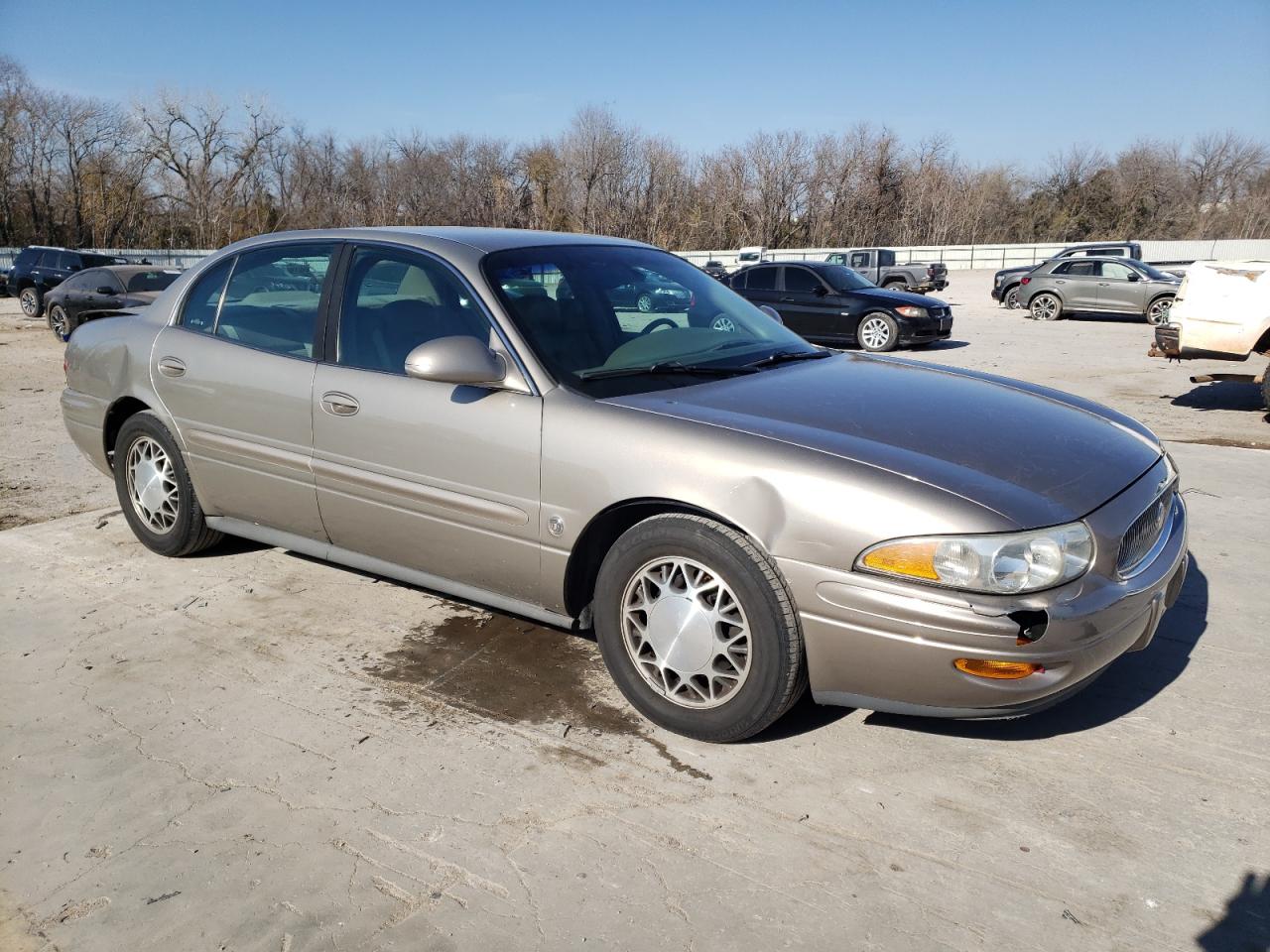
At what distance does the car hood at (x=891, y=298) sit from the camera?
15.8m

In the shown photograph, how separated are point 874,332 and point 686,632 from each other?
45.2ft

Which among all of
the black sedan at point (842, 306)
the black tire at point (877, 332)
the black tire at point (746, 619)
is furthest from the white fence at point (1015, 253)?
the black tire at point (746, 619)

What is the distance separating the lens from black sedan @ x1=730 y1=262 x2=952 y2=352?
51.5 feet

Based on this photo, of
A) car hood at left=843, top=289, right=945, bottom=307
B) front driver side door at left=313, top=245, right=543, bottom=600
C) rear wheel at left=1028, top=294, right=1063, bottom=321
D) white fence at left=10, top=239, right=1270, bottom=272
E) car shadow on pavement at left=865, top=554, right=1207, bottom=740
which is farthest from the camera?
white fence at left=10, top=239, right=1270, bottom=272

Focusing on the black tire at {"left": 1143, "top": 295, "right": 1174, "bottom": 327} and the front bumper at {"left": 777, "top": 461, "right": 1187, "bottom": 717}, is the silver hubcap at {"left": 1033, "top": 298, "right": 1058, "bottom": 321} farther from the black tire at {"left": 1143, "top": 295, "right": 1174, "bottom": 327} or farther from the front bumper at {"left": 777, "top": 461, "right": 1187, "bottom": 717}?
the front bumper at {"left": 777, "top": 461, "right": 1187, "bottom": 717}

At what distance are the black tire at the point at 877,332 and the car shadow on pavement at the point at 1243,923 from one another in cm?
1366

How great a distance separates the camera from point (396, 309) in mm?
3918

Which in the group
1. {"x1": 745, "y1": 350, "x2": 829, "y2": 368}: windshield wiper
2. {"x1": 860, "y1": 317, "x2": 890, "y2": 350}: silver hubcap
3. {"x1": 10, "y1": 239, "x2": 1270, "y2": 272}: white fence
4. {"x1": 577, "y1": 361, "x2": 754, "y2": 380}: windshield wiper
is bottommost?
{"x1": 860, "y1": 317, "x2": 890, "y2": 350}: silver hubcap

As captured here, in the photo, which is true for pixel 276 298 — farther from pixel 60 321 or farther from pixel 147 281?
pixel 60 321

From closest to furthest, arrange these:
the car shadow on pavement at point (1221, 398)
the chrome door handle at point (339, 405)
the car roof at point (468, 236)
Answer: the chrome door handle at point (339, 405) < the car roof at point (468, 236) < the car shadow on pavement at point (1221, 398)

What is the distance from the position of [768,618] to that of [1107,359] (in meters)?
13.3

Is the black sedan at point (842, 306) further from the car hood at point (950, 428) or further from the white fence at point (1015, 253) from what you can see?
the white fence at point (1015, 253)

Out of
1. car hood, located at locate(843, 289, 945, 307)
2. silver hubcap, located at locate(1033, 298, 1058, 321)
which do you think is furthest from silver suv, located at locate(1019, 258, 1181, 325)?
car hood, located at locate(843, 289, 945, 307)

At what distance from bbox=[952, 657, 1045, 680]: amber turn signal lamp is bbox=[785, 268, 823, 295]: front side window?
47.6 feet
